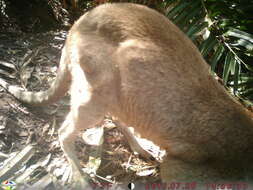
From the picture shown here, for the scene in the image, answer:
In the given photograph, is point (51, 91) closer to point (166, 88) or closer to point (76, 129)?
point (76, 129)

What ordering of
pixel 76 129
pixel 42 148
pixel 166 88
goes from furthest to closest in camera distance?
pixel 42 148, pixel 76 129, pixel 166 88

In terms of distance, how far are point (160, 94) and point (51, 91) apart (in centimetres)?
115

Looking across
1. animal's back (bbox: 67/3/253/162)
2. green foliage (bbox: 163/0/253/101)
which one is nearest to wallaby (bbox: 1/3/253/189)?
animal's back (bbox: 67/3/253/162)

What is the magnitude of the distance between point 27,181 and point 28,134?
57 cm

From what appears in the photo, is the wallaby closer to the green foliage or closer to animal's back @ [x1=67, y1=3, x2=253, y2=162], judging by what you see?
animal's back @ [x1=67, y1=3, x2=253, y2=162]

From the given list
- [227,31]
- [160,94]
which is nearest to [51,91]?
[160,94]

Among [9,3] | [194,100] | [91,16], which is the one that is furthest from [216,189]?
[9,3]

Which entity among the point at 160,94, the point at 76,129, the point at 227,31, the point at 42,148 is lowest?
the point at 42,148

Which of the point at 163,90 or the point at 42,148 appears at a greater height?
the point at 163,90

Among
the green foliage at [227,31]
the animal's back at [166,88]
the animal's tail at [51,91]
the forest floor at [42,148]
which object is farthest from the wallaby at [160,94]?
the green foliage at [227,31]

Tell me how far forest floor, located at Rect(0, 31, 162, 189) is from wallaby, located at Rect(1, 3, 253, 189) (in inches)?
11.1

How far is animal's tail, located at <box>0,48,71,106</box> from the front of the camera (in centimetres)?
298

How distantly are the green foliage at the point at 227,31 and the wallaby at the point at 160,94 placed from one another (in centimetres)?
55

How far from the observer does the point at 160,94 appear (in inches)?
99.3
